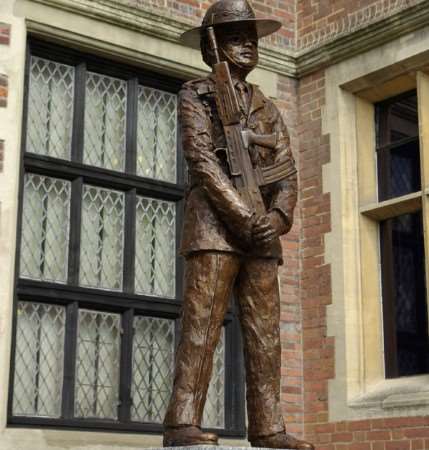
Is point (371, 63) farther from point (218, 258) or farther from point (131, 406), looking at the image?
point (218, 258)

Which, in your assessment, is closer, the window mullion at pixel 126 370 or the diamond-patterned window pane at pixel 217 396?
the window mullion at pixel 126 370

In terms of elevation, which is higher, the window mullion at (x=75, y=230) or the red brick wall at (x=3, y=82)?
the red brick wall at (x=3, y=82)

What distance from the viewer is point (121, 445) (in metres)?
7.76

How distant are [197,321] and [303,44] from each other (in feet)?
16.2

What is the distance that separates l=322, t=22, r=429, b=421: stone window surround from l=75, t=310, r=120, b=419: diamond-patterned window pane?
1.80 meters

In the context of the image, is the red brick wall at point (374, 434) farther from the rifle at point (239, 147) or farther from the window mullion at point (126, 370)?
the rifle at point (239, 147)

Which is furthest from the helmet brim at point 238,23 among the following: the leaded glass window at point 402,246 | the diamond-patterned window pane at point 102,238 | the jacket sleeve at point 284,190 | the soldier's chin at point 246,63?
the leaded glass window at point 402,246

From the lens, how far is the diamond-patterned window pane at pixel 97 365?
784 cm

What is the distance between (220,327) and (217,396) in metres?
3.48

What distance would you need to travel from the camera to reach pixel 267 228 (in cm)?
509

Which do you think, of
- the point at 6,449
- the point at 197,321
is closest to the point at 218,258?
the point at 197,321

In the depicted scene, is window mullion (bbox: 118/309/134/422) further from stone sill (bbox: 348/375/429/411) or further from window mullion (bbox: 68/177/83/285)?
stone sill (bbox: 348/375/429/411)

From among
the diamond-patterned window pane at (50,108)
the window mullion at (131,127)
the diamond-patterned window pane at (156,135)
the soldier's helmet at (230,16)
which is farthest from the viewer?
the diamond-patterned window pane at (156,135)

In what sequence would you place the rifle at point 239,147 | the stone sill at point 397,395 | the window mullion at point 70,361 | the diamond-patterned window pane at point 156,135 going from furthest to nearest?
the diamond-patterned window pane at point 156,135 → the stone sill at point 397,395 → the window mullion at point 70,361 → the rifle at point 239,147
